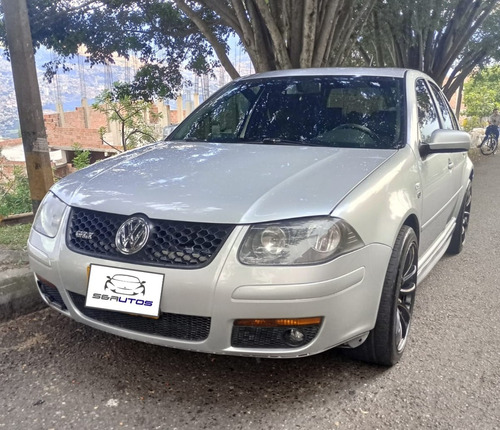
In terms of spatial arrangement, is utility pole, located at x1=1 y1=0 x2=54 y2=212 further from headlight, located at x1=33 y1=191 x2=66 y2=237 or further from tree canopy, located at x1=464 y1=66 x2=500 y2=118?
tree canopy, located at x1=464 y1=66 x2=500 y2=118

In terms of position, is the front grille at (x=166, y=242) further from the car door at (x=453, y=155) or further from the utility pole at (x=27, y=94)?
the utility pole at (x=27, y=94)

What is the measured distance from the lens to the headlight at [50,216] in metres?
2.61

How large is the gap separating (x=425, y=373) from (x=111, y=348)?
1751 mm

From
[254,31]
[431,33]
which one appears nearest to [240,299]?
[254,31]

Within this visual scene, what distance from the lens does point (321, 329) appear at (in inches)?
88.0

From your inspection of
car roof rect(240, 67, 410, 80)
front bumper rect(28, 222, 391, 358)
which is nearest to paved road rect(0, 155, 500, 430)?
front bumper rect(28, 222, 391, 358)

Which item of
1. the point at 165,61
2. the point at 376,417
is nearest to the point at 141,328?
the point at 376,417

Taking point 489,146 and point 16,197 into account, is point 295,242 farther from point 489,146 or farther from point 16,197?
point 489,146

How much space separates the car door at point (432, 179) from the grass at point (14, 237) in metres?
3.11

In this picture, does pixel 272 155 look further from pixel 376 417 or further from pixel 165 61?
pixel 165 61

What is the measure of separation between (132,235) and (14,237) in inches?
103

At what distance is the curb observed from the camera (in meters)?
3.24

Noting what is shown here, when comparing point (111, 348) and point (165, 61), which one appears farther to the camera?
point (165, 61)

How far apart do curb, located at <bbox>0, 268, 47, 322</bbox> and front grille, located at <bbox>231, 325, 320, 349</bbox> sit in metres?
1.77
